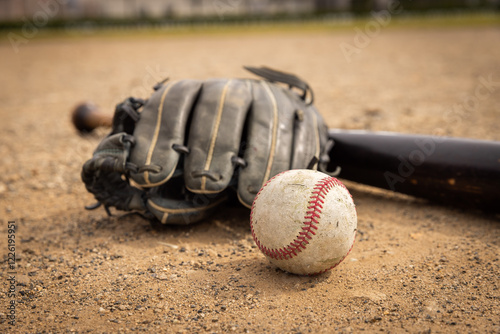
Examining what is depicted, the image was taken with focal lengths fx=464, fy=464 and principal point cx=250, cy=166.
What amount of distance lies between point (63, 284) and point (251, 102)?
5.26 feet

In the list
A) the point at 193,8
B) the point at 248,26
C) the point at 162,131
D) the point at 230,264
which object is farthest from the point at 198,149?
the point at 193,8

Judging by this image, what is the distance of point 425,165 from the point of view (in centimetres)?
317

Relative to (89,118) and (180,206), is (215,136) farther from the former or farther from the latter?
(89,118)

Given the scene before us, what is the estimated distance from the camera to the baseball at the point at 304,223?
7.39ft

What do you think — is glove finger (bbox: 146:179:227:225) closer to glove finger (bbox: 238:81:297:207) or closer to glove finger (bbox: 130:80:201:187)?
glove finger (bbox: 130:80:201:187)

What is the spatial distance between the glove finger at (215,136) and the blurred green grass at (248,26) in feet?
54.0

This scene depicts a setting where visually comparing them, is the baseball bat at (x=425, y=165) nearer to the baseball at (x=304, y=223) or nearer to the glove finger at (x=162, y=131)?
the baseball at (x=304, y=223)

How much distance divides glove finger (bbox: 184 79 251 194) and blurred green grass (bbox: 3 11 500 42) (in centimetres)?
1647

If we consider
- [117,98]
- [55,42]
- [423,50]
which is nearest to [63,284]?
[117,98]

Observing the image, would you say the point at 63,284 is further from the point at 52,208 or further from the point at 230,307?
the point at 52,208

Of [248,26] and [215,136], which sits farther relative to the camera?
[248,26]

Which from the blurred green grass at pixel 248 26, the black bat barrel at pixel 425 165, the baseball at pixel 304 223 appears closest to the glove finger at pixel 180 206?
the baseball at pixel 304 223

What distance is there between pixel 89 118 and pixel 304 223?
3664 millimetres

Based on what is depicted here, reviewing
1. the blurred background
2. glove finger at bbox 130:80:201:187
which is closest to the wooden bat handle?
glove finger at bbox 130:80:201:187
